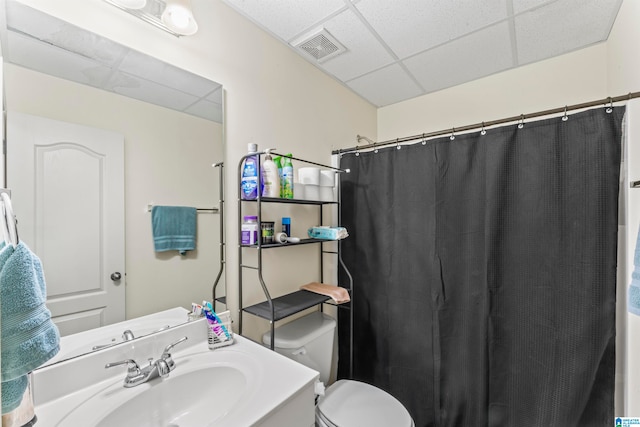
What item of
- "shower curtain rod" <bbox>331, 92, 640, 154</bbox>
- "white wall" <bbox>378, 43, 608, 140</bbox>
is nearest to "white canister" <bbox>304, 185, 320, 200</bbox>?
"shower curtain rod" <bbox>331, 92, 640, 154</bbox>

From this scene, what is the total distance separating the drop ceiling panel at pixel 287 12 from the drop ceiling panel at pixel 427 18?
17 centimetres

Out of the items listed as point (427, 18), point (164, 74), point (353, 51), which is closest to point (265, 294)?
point (164, 74)

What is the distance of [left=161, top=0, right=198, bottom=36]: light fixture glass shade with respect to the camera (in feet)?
3.22

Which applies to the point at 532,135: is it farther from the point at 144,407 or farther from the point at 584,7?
the point at 144,407

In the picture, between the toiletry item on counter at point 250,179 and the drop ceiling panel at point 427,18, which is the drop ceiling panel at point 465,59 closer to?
the drop ceiling panel at point 427,18

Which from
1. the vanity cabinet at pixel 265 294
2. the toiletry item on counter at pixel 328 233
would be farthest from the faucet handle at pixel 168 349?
the toiletry item on counter at pixel 328 233

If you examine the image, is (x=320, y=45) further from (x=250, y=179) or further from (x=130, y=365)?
(x=130, y=365)

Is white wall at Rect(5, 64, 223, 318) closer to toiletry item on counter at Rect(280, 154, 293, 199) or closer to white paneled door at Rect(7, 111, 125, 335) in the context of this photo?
white paneled door at Rect(7, 111, 125, 335)

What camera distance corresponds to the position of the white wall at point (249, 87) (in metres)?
0.96

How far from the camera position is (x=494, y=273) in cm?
132

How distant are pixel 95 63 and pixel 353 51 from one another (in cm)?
126

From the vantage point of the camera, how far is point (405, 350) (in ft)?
5.14

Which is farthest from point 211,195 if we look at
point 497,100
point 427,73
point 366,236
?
point 497,100

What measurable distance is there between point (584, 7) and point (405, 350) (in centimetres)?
195
